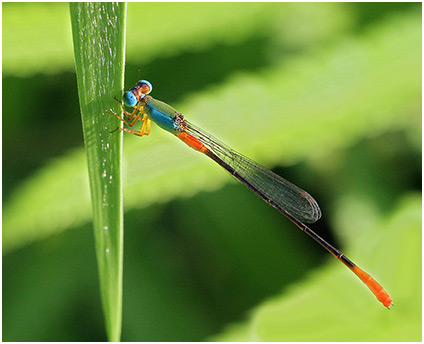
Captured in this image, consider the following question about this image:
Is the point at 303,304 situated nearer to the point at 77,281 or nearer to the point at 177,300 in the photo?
the point at 177,300

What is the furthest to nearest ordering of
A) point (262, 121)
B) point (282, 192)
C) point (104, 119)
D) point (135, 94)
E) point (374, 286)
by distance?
1. point (282, 192)
2. point (374, 286)
3. point (262, 121)
4. point (135, 94)
5. point (104, 119)

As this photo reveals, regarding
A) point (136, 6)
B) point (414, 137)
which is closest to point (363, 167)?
point (414, 137)

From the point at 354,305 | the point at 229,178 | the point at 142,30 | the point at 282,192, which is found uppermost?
the point at 142,30

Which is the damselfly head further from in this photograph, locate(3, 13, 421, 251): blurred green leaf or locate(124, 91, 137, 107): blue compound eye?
locate(3, 13, 421, 251): blurred green leaf

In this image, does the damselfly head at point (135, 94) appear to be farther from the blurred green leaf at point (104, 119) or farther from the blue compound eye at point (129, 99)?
the blurred green leaf at point (104, 119)

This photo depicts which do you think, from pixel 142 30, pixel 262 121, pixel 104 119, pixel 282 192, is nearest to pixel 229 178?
pixel 282 192

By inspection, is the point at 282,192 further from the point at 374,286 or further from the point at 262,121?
the point at 374,286

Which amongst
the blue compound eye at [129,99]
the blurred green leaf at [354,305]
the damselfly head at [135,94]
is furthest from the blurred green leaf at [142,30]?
the blurred green leaf at [354,305]

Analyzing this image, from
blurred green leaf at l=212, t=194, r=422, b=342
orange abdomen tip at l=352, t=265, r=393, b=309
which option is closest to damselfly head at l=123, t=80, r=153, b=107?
blurred green leaf at l=212, t=194, r=422, b=342
